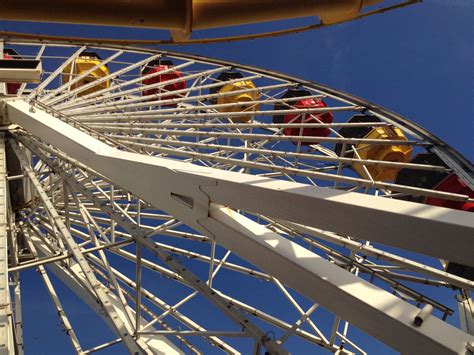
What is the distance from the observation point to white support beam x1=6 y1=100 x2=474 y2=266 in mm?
3133

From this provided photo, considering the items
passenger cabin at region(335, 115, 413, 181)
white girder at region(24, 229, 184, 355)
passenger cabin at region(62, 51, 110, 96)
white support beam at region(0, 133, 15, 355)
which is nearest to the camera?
white support beam at region(0, 133, 15, 355)

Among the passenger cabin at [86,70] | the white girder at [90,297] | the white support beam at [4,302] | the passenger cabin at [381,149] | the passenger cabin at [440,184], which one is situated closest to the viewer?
the white support beam at [4,302]

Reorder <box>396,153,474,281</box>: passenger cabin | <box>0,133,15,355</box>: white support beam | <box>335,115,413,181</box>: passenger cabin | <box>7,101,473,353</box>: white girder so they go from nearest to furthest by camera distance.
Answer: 1. <box>7,101,473,353</box>: white girder
2. <box>0,133,15,355</box>: white support beam
3. <box>396,153,474,281</box>: passenger cabin
4. <box>335,115,413,181</box>: passenger cabin

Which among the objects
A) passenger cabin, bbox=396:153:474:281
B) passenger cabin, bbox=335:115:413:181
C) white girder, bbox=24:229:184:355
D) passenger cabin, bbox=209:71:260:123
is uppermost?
passenger cabin, bbox=209:71:260:123

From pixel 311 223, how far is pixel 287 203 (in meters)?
0.32

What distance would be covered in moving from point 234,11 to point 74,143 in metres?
4.35

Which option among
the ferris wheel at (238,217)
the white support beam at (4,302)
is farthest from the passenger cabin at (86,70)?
the white support beam at (4,302)

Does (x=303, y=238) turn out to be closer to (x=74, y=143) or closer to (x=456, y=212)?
(x=74, y=143)

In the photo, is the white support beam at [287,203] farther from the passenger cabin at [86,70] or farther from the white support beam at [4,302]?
the passenger cabin at [86,70]

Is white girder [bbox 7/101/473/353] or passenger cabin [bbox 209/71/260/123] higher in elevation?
passenger cabin [bbox 209/71/260/123]

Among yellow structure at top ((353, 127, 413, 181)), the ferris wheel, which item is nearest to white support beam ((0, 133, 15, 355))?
the ferris wheel

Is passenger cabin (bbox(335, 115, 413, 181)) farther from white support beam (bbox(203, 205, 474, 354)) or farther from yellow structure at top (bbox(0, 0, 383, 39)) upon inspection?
yellow structure at top (bbox(0, 0, 383, 39))

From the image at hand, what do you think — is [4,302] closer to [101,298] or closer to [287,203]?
[101,298]

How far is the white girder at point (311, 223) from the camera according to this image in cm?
328
